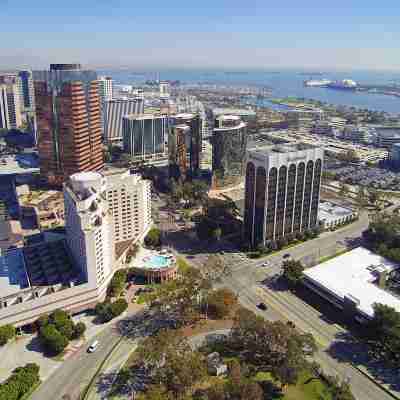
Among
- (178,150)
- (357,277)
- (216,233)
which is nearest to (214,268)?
(216,233)

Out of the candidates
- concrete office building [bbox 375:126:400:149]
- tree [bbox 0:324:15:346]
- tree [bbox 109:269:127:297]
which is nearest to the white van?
tree [bbox 0:324:15:346]

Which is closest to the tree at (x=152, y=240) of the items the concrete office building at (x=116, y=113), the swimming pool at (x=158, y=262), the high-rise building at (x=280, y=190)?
the swimming pool at (x=158, y=262)

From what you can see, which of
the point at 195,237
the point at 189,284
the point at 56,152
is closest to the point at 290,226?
the point at 195,237

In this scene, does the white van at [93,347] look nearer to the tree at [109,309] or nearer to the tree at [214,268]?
the tree at [109,309]

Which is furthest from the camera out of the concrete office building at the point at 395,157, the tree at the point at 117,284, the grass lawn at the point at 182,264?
the concrete office building at the point at 395,157

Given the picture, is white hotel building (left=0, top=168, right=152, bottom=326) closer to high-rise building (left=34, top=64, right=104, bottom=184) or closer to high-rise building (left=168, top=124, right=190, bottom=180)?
high-rise building (left=34, top=64, right=104, bottom=184)

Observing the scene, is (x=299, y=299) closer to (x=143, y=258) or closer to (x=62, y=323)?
(x=143, y=258)

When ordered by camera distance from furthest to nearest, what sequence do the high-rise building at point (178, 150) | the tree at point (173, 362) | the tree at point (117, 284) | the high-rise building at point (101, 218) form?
the high-rise building at point (178, 150) → the tree at point (117, 284) → the high-rise building at point (101, 218) → the tree at point (173, 362)
